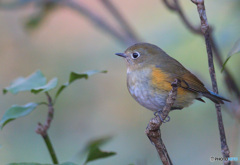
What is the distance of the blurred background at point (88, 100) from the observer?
14.0 feet

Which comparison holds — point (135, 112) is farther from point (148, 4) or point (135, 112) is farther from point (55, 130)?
point (148, 4)

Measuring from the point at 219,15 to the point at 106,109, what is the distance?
117 inches

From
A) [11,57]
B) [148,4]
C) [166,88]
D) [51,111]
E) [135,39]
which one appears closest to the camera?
[51,111]

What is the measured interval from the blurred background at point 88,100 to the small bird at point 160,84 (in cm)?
75

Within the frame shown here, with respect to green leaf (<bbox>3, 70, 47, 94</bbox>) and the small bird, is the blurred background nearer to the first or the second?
the small bird

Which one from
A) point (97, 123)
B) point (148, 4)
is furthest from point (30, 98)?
point (148, 4)

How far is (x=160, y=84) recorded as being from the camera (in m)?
2.52

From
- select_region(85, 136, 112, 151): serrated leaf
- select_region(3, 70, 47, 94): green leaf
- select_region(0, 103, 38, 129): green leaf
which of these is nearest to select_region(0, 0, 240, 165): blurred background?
select_region(85, 136, 112, 151): serrated leaf

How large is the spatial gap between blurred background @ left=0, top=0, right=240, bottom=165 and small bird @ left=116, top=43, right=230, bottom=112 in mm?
751

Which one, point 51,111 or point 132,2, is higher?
point 132,2

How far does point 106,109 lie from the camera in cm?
562

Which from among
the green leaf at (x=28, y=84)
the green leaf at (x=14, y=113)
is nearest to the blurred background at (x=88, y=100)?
the green leaf at (x=28, y=84)

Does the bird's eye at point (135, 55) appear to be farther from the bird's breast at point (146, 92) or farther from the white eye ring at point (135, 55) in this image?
the bird's breast at point (146, 92)

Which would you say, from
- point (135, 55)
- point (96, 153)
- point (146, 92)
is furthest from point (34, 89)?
point (135, 55)
